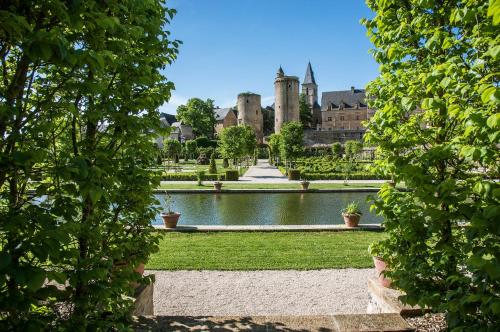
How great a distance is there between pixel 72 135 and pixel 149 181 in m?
0.96

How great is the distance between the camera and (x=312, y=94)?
7956 centimetres

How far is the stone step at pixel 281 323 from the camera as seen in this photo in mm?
3270

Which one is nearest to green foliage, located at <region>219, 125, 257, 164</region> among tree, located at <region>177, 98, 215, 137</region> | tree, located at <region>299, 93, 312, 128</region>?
tree, located at <region>177, 98, 215, 137</region>

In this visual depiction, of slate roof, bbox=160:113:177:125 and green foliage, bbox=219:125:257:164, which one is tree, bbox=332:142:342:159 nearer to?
green foliage, bbox=219:125:257:164

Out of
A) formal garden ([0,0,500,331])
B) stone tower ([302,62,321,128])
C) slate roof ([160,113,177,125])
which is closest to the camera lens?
formal garden ([0,0,500,331])

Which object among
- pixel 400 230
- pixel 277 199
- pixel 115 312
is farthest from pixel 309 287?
pixel 277 199

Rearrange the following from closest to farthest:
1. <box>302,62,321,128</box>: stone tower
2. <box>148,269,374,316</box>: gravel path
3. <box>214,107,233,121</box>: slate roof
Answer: <box>148,269,374,316</box>: gravel path, <box>214,107,233,121</box>: slate roof, <box>302,62,321,128</box>: stone tower

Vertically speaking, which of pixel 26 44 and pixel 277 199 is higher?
pixel 26 44

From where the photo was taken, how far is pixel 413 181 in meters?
3.12

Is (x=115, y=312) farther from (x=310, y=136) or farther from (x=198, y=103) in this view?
(x=198, y=103)

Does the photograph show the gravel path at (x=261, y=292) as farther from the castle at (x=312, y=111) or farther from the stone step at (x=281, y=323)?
the castle at (x=312, y=111)

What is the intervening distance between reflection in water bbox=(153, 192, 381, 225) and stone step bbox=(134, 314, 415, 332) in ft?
23.2

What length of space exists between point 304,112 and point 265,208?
2569 inches

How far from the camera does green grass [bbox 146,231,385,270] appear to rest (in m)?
6.79
